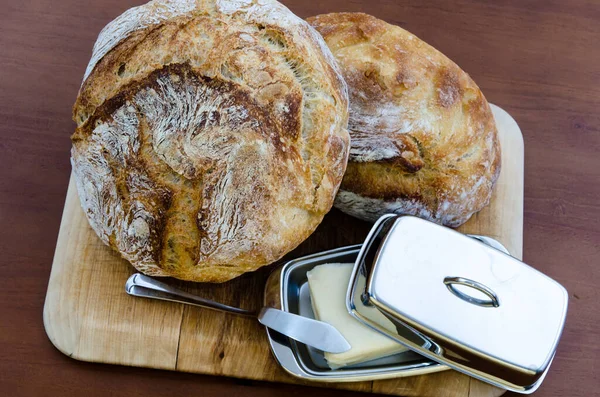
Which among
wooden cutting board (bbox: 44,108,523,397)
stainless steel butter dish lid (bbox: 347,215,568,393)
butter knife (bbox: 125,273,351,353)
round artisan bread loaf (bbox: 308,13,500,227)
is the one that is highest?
round artisan bread loaf (bbox: 308,13,500,227)

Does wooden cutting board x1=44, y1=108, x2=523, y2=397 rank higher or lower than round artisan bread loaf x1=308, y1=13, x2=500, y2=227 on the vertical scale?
lower

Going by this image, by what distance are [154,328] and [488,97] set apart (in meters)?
1.25

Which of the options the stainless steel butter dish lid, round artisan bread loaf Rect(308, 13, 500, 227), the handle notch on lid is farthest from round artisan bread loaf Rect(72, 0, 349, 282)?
the handle notch on lid

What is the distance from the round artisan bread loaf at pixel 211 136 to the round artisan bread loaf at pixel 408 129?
108 mm

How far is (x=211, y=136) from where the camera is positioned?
4.53ft

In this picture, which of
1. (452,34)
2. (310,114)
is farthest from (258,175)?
(452,34)

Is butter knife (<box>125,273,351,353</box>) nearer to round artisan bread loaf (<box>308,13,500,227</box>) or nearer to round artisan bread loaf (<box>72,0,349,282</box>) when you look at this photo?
round artisan bread loaf (<box>72,0,349,282</box>)

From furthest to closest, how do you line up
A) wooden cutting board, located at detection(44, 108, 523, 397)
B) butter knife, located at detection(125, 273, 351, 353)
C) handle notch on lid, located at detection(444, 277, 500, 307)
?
1. wooden cutting board, located at detection(44, 108, 523, 397)
2. butter knife, located at detection(125, 273, 351, 353)
3. handle notch on lid, located at detection(444, 277, 500, 307)

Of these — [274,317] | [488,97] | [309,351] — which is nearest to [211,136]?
[274,317]

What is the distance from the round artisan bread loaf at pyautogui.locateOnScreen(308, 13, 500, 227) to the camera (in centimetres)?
157

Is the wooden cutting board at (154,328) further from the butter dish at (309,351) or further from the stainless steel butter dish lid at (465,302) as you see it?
the stainless steel butter dish lid at (465,302)

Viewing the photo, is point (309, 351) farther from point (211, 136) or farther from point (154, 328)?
point (211, 136)

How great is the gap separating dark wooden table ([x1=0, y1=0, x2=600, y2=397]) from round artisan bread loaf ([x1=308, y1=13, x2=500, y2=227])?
15.0 inches

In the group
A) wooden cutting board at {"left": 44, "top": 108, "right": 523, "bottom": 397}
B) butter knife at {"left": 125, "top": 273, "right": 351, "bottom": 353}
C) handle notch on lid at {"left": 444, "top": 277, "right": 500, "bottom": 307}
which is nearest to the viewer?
handle notch on lid at {"left": 444, "top": 277, "right": 500, "bottom": 307}
